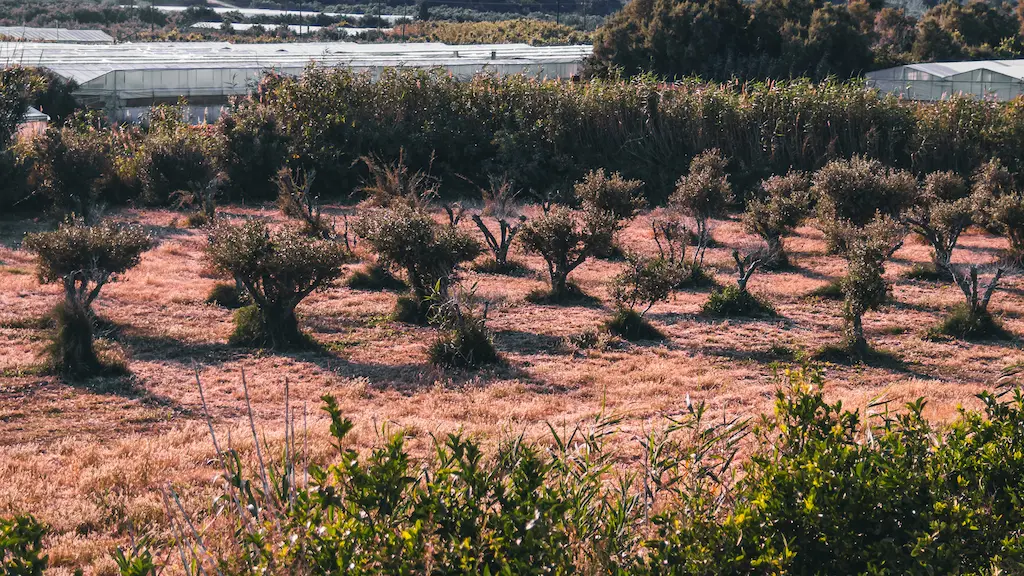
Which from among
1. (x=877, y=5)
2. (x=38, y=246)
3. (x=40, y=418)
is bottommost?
(x=40, y=418)

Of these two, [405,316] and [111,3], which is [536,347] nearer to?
[405,316]

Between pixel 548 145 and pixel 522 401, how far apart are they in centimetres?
1473

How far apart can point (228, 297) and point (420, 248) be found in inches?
113

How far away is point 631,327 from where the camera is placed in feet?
39.3

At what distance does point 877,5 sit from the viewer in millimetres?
42156

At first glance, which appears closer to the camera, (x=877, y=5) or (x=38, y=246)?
(x=38, y=246)

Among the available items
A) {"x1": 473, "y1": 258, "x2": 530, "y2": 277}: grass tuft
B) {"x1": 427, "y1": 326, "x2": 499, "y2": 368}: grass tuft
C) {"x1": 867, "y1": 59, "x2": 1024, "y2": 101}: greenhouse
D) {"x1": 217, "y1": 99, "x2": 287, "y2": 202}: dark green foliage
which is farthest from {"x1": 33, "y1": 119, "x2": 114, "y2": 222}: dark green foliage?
{"x1": 867, "y1": 59, "x2": 1024, "y2": 101}: greenhouse

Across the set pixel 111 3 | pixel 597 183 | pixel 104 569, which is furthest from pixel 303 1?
pixel 104 569

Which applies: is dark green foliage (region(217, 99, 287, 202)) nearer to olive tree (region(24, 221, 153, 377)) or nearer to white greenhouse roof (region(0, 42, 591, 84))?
white greenhouse roof (region(0, 42, 591, 84))

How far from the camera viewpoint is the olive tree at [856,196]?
15594mm

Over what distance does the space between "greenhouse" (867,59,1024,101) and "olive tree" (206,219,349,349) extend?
21403mm

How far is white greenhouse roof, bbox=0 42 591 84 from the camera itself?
30.6 meters

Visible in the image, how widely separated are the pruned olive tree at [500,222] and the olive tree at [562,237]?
0.56 metres

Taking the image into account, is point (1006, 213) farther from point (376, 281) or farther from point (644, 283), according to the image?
point (376, 281)
